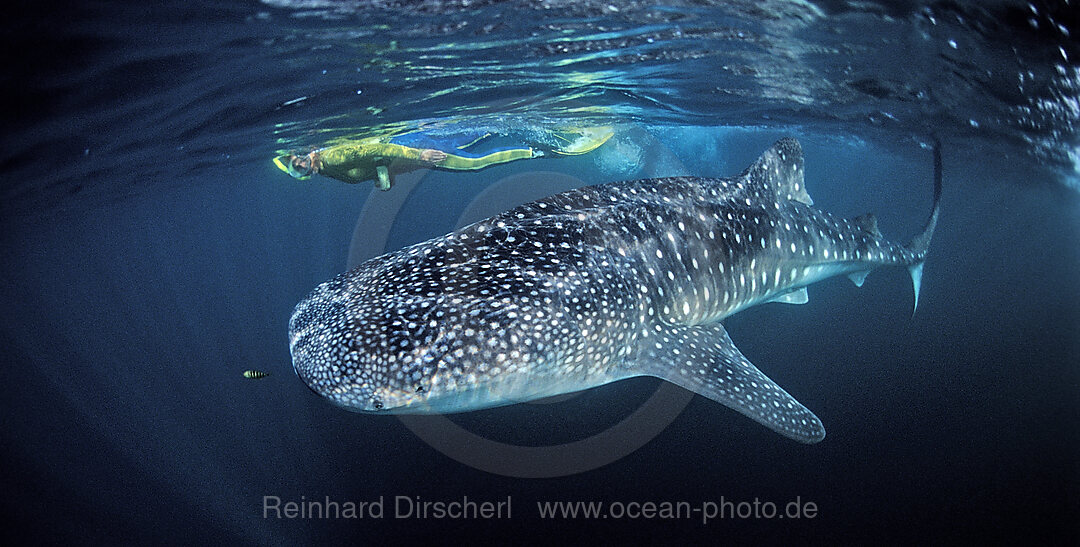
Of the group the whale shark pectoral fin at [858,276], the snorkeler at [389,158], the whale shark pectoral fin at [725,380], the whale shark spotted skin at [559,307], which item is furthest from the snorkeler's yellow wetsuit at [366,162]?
the whale shark pectoral fin at [858,276]

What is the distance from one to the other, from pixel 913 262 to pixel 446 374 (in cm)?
963

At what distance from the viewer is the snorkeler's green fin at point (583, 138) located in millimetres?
16964

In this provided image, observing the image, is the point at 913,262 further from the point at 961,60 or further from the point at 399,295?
the point at 399,295

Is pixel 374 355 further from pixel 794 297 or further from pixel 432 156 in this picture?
pixel 432 156

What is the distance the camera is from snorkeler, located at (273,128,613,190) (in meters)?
10.2

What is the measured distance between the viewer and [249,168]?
69.5 ft

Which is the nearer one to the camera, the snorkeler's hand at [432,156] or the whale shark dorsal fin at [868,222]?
→ the whale shark dorsal fin at [868,222]

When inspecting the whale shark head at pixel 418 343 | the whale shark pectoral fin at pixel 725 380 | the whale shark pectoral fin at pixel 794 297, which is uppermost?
the whale shark head at pixel 418 343

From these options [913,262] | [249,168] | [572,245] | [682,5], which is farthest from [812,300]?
[249,168]

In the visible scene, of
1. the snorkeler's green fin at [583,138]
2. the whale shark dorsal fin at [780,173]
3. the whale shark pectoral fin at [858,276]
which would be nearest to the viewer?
the whale shark dorsal fin at [780,173]

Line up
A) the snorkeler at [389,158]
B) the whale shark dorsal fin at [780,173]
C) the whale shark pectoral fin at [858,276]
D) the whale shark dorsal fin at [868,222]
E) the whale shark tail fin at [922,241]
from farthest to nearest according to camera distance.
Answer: the snorkeler at [389,158] < the whale shark tail fin at [922,241] < the whale shark pectoral fin at [858,276] < the whale shark dorsal fin at [868,222] < the whale shark dorsal fin at [780,173]

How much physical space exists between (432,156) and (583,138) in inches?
316

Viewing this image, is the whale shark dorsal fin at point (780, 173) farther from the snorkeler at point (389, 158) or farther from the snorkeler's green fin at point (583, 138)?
the snorkeler's green fin at point (583, 138)

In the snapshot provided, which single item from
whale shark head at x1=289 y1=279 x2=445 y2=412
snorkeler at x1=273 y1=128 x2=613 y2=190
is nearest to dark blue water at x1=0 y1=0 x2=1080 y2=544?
snorkeler at x1=273 y1=128 x2=613 y2=190
